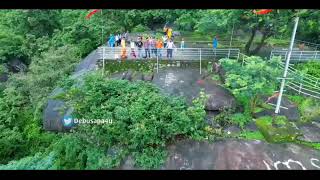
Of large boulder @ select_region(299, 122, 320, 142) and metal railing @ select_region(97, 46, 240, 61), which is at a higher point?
Result: metal railing @ select_region(97, 46, 240, 61)

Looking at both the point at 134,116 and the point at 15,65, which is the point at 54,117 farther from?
the point at 15,65

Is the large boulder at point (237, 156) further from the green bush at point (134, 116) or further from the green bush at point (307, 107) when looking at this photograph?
the green bush at point (307, 107)

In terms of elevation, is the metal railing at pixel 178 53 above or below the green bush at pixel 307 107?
above

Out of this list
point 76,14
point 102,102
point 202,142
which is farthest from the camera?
point 76,14

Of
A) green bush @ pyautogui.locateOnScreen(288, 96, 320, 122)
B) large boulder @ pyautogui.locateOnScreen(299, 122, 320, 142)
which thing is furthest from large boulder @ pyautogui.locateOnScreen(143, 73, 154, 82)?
large boulder @ pyautogui.locateOnScreen(299, 122, 320, 142)

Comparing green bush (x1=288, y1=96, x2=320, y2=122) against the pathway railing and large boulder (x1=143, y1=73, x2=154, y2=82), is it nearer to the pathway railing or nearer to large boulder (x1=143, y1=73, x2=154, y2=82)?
the pathway railing

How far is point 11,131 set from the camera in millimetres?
12555

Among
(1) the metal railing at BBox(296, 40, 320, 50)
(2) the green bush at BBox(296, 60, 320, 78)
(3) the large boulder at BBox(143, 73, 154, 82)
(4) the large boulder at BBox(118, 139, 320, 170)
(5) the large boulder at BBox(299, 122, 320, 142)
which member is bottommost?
(4) the large boulder at BBox(118, 139, 320, 170)

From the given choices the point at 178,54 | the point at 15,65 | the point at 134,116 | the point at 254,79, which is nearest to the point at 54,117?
the point at 134,116

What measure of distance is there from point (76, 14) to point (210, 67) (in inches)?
513

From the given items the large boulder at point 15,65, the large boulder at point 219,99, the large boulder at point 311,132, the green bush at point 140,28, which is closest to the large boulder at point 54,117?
the large boulder at point 219,99
